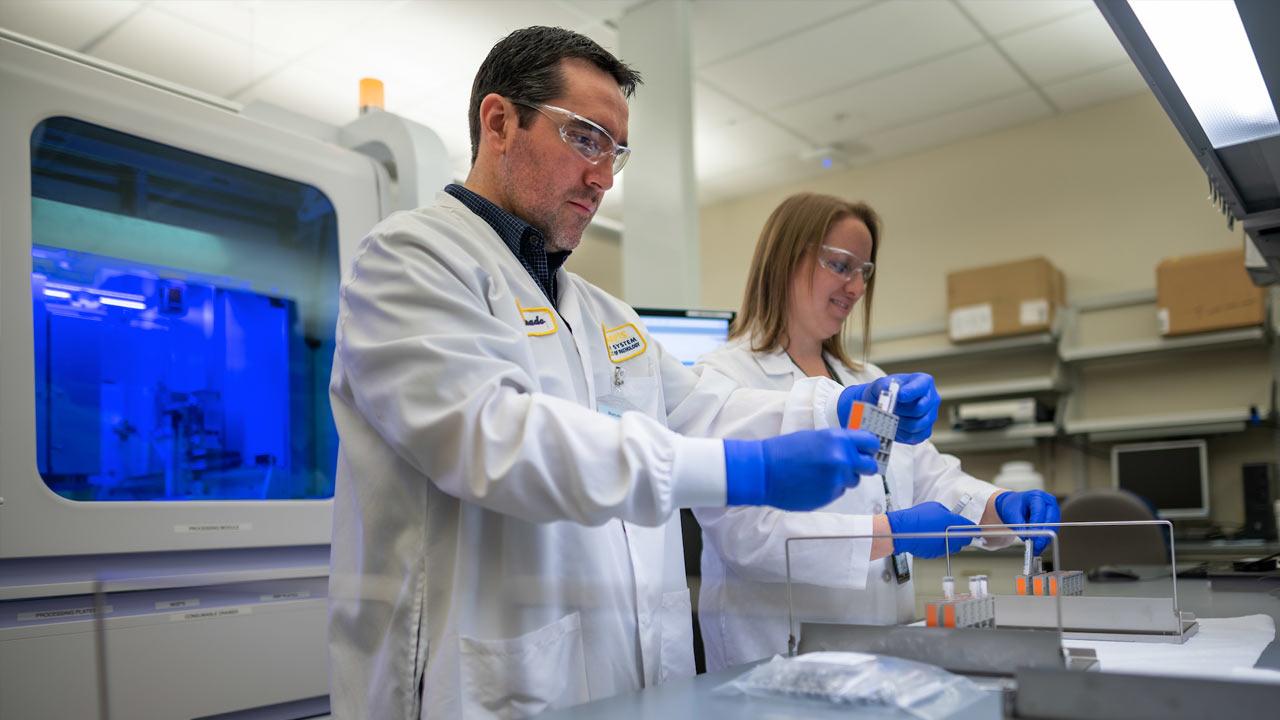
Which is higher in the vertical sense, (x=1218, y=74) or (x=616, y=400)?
(x=1218, y=74)

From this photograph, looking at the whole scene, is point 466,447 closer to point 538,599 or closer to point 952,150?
point 538,599

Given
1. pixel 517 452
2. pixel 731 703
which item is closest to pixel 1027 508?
pixel 731 703

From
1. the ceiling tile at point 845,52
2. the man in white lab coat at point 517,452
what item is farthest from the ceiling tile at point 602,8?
the man in white lab coat at point 517,452

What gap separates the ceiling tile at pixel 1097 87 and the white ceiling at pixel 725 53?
0.04 ft

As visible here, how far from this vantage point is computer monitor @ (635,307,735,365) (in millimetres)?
2393

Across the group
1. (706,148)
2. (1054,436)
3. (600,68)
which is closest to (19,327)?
(600,68)

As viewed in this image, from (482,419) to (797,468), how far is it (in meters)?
0.32

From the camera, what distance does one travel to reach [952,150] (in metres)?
4.91

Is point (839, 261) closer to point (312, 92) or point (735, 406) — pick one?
point (735, 406)

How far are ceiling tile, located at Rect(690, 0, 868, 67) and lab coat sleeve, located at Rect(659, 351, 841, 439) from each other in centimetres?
227

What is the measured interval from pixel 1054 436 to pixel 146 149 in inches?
163

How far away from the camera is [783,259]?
5.92 feet

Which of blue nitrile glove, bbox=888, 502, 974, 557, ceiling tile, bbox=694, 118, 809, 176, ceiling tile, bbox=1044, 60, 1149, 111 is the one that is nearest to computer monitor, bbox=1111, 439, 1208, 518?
ceiling tile, bbox=1044, 60, 1149, 111

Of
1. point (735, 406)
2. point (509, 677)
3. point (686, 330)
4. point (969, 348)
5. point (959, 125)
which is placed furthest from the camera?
point (959, 125)
